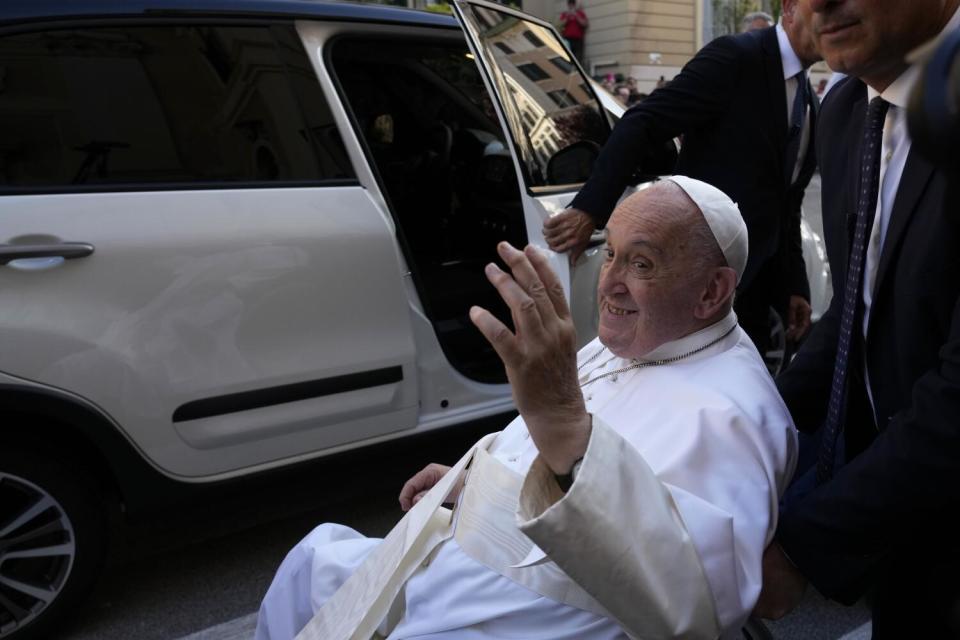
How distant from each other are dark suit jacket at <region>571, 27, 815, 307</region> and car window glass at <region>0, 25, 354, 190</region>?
3.02 feet

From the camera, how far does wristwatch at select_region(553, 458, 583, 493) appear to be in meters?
1.11

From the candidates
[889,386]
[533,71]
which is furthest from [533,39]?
[889,386]

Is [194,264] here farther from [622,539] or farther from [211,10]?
[622,539]

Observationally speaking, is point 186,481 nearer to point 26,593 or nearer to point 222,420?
point 222,420

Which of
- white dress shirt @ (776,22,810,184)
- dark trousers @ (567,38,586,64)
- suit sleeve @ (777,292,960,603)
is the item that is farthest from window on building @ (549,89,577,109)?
dark trousers @ (567,38,586,64)

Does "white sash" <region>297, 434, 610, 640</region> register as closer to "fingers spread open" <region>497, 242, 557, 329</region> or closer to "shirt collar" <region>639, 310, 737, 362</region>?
"shirt collar" <region>639, 310, 737, 362</region>

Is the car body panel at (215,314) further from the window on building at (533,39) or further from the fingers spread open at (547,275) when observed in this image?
the fingers spread open at (547,275)

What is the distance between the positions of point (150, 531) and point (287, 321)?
1249 millimetres

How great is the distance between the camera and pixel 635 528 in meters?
1.11

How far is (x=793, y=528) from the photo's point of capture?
1.26 m

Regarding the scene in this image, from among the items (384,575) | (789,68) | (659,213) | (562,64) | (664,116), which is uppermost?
(562,64)

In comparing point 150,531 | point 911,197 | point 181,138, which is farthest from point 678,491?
point 150,531

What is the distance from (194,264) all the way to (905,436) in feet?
6.32

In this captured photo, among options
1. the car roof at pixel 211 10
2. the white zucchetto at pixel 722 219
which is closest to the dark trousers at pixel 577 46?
the car roof at pixel 211 10
